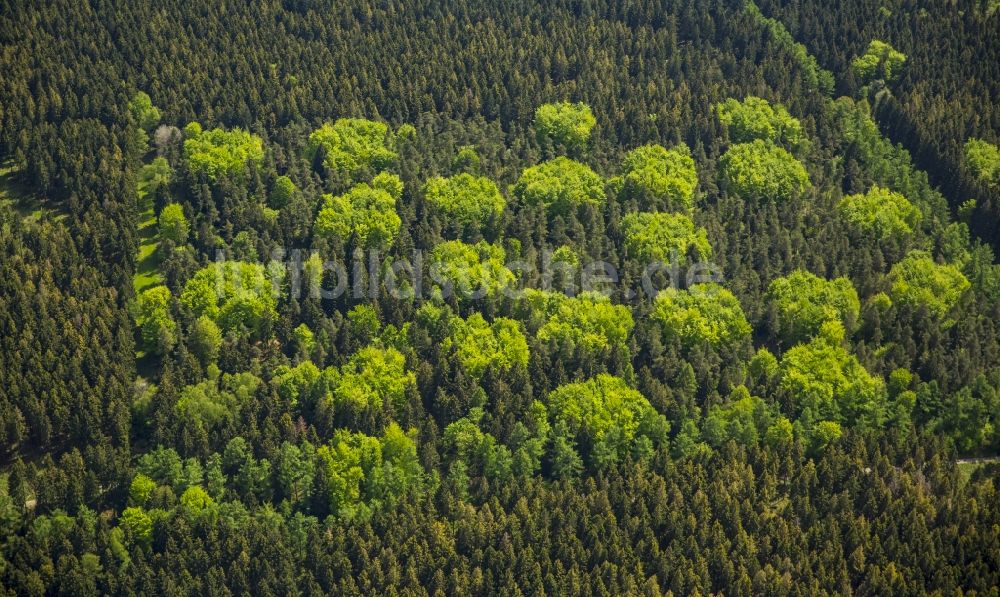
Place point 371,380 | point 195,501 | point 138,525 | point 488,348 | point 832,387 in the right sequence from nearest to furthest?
Result: 1. point 138,525
2. point 195,501
3. point 832,387
4. point 371,380
5. point 488,348

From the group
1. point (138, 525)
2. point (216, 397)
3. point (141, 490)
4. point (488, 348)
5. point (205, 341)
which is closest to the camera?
point (138, 525)

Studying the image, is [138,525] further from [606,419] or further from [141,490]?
[606,419]

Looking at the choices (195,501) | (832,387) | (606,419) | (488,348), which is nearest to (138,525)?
(195,501)

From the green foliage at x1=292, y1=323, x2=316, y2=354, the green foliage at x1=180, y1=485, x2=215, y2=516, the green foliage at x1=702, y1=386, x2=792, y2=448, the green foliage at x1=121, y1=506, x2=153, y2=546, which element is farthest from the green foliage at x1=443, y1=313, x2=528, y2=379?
the green foliage at x1=121, y1=506, x2=153, y2=546

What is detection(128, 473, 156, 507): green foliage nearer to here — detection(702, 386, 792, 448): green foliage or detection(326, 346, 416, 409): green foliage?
detection(326, 346, 416, 409): green foliage

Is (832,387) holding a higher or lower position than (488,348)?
lower

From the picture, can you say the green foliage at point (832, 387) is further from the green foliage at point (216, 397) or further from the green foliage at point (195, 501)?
the green foliage at point (195, 501)

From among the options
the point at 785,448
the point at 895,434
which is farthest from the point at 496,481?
the point at 895,434

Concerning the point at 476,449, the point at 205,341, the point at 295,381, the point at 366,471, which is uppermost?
the point at 205,341
